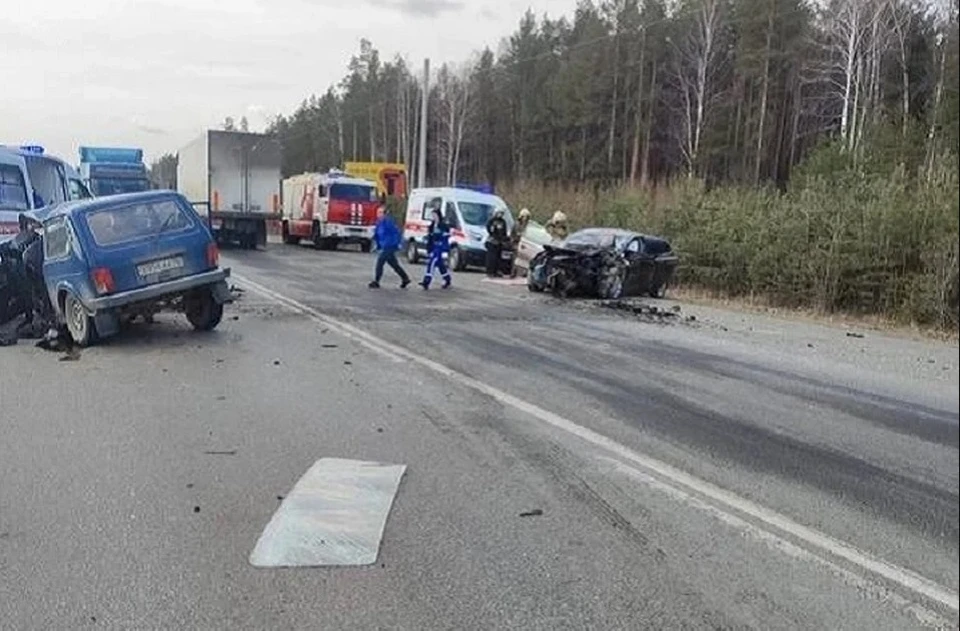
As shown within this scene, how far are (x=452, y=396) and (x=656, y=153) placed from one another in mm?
54323

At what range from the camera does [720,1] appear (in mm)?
51812

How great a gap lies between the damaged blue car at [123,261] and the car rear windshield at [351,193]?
22647 millimetres

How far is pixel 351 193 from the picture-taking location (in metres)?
34.3

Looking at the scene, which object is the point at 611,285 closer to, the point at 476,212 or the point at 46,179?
the point at 476,212

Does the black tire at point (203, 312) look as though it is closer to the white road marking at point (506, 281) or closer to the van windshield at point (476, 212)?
the white road marking at point (506, 281)

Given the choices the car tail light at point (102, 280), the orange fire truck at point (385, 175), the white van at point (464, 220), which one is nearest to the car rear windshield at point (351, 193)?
the white van at point (464, 220)

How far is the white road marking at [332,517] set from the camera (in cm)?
441

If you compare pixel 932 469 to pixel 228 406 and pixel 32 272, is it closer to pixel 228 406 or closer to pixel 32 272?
pixel 228 406

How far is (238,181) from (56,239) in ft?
71.0

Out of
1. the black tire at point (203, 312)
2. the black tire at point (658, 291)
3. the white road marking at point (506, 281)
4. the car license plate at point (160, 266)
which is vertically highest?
the car license plate at point (160, 266)

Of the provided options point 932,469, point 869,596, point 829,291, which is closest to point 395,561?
point 869,596

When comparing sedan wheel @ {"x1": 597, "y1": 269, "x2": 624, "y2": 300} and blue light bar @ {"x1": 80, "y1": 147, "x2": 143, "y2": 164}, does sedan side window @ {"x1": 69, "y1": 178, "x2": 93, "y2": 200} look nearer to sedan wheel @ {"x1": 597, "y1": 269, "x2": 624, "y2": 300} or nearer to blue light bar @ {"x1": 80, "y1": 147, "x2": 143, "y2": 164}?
sedan wheel @ {"x1": 597, "y1": 269, "x2": 624, "y2": 300}

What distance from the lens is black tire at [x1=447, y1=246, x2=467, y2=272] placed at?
84.1ft

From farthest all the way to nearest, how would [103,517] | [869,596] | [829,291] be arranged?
[829,291] < [103,517] < [869,596]
